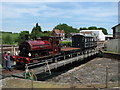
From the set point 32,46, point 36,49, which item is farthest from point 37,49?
point 32,46

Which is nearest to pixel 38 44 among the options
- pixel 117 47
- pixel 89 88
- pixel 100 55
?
pixel 89 88

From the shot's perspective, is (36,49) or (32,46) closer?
(32,46)

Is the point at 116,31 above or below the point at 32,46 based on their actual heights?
above

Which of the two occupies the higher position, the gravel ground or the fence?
the fence

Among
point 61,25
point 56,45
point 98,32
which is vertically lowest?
point 56,45

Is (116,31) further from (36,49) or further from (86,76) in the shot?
(36,49)

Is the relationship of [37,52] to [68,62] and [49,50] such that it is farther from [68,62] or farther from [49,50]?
[68,62]

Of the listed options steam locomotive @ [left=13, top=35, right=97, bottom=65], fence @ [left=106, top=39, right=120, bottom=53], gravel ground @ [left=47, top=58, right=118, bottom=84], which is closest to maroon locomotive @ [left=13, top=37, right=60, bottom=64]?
steam locomotive @ [left=13, top=35, right=97, bottom=65]

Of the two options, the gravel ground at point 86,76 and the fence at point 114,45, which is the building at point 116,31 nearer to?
the fence at point 114,45

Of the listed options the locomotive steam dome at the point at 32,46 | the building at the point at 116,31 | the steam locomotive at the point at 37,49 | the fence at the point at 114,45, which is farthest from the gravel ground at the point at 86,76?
the building at the point at 116,31

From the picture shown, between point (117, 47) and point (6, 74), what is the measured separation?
27.6 meters

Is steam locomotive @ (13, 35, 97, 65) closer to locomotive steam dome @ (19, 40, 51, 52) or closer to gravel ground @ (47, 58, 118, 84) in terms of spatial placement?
locomotive steam dome @ (19, 40, 51, 52)

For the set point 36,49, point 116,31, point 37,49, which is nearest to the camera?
point 36,49

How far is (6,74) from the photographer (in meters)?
12.2
